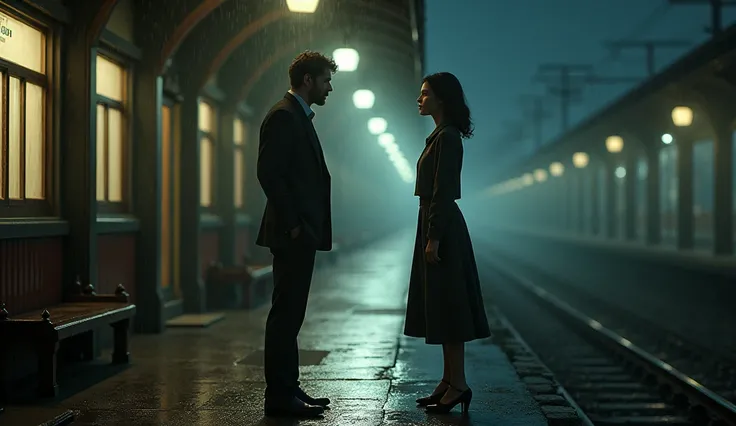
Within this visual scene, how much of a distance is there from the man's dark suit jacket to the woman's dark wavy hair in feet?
2.81

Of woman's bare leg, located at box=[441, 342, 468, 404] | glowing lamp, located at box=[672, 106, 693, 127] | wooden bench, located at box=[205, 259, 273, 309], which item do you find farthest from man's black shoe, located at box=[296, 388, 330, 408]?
glowing lamp, located at box=[672, 106, 693, 127]

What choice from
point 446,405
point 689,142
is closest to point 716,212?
point 689,142

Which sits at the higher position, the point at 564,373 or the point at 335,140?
the point at 335,140

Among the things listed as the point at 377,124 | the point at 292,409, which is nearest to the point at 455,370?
the point at 292,409

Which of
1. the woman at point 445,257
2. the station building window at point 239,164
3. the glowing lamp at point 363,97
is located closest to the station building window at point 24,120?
the woman at point 445,257

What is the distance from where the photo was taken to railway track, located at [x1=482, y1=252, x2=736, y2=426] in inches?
351

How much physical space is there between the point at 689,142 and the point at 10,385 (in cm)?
2847

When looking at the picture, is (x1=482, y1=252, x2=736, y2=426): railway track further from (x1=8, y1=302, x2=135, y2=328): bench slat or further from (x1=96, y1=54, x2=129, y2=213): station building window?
(x1=96, y1=54, x2=129, y2=213): station building window

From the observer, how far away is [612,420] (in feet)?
28.8

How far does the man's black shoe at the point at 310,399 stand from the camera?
6746 millimetres

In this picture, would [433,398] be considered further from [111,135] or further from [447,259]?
[111,135]

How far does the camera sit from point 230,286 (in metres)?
14.4

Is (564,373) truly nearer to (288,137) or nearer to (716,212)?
(288,137)

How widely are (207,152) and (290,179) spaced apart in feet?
28.3
